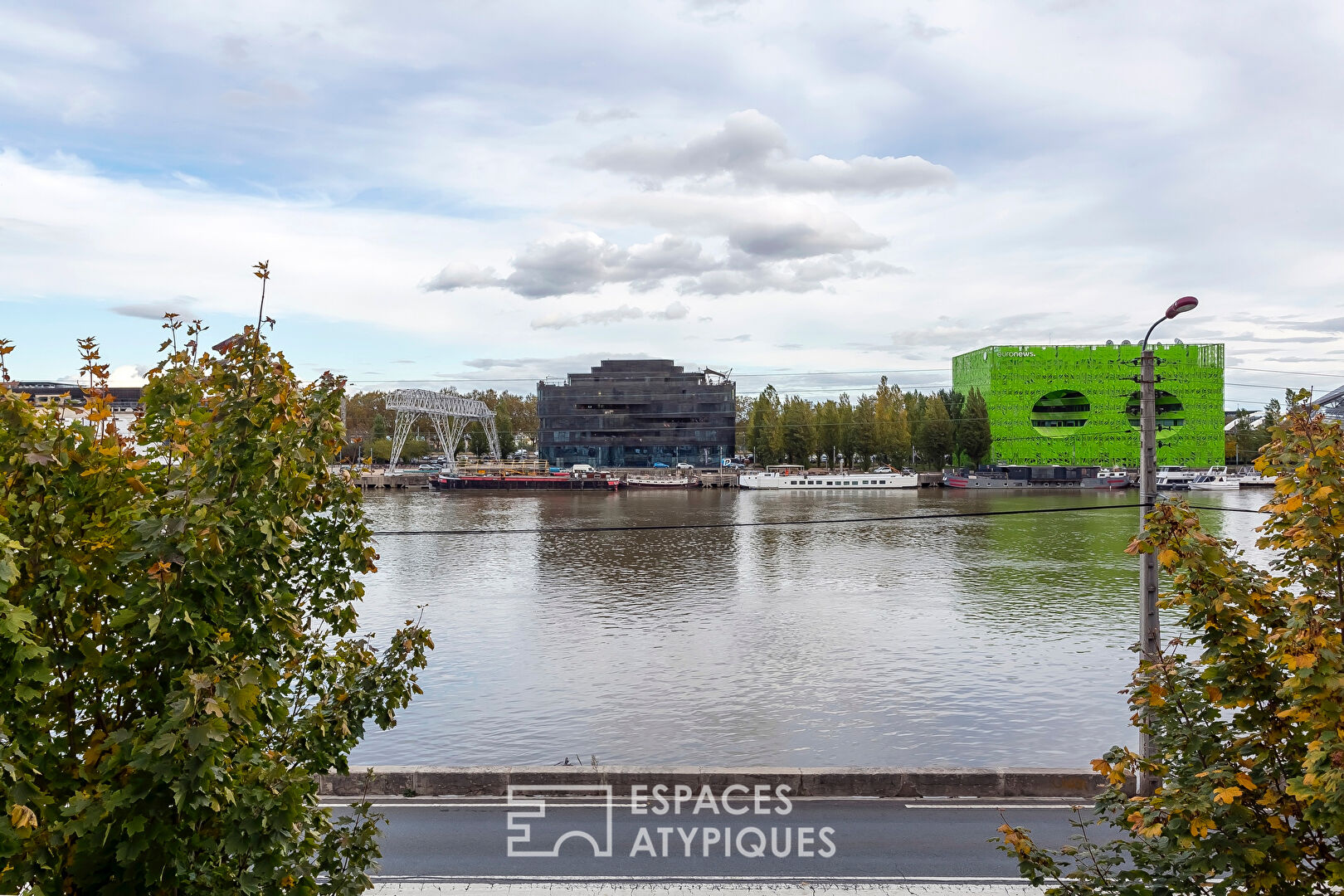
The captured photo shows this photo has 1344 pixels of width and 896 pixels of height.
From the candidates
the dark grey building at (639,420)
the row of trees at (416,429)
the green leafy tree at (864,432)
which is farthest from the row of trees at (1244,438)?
the row of trees at (416,429)

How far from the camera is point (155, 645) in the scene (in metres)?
4.41

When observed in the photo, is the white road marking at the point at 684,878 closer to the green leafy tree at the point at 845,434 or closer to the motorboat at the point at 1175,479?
the motorboat at the point at 1175,479

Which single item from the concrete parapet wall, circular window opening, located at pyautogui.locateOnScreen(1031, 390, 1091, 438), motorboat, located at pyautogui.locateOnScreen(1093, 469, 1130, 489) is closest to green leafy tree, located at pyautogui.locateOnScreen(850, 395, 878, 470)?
circular window opening, located at pyautogui.locateOnScreen(1031, 390, 1091, 438)

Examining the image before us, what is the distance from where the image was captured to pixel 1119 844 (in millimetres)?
5473

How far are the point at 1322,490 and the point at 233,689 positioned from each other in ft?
17.8

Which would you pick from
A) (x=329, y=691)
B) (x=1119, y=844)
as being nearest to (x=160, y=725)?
(x=329, y=691)

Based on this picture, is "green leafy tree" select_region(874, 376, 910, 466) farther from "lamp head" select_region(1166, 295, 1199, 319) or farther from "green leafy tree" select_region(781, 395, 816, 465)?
"lamp head" select_region(1166, 295, 1199, 319)

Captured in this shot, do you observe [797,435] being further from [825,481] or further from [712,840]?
[712,840]

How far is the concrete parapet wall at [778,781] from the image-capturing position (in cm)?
1302

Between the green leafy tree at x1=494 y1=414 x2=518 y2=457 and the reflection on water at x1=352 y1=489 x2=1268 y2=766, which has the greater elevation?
the green leafy tree at x1=494 y1=414 x2=518 y2=457

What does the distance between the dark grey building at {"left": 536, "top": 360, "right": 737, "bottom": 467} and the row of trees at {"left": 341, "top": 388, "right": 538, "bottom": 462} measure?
56.2ft

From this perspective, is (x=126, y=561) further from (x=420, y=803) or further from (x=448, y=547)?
(x=448, y=547)

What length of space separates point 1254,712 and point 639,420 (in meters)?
145

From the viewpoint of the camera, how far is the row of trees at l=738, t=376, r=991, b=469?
452ft
